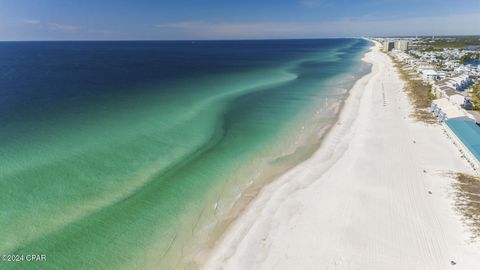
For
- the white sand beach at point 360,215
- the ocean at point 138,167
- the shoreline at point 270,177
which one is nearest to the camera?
the white sand beach at point 360,215

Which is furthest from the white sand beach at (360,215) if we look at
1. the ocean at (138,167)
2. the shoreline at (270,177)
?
the ocean at (138,167)

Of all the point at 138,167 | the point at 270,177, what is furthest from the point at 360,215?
the point at 138,167

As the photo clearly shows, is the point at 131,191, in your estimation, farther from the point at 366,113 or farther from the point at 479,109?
the point at 479,109

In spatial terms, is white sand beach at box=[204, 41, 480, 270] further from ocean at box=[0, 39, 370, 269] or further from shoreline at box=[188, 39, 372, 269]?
ocean at box=[0, 39, 370, 269]

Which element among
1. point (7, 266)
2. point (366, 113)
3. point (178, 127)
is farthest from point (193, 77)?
point (7, 266)

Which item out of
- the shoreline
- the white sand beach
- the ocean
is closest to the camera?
the white sand beach

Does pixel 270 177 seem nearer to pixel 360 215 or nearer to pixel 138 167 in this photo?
pixel 360 215

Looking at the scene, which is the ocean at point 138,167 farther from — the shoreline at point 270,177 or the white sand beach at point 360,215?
the white sand beach at point 360,215

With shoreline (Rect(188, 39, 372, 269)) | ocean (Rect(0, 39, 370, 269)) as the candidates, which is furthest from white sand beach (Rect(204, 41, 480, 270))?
ocean (Rect(0, 39, 370, 269))
